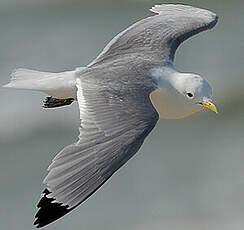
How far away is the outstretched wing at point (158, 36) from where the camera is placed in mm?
3418

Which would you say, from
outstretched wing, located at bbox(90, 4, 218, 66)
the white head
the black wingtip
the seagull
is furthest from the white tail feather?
the black wingtip

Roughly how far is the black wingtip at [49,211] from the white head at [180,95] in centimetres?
81

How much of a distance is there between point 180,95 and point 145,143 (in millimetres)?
2565

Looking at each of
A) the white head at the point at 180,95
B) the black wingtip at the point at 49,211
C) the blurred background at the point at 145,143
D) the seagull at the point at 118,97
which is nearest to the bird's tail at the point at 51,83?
the seagull at the point at 118,97

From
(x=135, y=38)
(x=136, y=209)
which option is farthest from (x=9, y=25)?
(x=135, y=38)

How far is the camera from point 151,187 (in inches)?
215

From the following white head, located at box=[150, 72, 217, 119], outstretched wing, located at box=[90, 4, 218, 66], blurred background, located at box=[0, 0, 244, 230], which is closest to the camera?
white head, located at box=[150, 72, 217, 119]

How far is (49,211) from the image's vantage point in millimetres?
2539

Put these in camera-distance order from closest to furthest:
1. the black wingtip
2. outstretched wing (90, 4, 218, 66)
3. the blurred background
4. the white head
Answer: the black wingtip → the white head → outstretched wing (90, 4, 218, 66) → the blurred background

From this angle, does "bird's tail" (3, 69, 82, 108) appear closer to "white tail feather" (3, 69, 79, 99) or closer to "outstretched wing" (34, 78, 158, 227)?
"white tail feather" (3, 69, 79, 99)

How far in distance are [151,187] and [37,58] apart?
59.9 inches

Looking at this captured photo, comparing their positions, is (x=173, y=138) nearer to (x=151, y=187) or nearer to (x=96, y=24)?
(x=151, y=187)

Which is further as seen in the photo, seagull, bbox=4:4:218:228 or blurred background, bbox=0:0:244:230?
blurred background, bbox=0:0:244:230

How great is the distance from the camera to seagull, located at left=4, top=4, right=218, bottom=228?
2615mm
